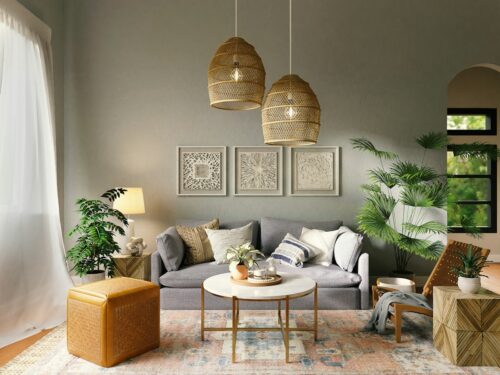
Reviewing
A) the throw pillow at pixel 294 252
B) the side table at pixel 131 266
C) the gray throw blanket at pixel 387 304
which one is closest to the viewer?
the gray throw blanket at pixel 387 304

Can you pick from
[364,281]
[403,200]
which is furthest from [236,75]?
[403,200]

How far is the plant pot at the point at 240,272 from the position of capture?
329 cm

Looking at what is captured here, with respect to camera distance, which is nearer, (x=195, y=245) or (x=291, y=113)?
(x=291, y=113)

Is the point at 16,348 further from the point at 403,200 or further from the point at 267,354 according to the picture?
the point at 403,200

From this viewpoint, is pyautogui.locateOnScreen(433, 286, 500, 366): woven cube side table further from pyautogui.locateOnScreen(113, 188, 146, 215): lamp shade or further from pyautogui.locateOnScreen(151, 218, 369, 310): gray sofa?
pyautogui.locateOnScreen(113, 188, 146, 215): lamp shade

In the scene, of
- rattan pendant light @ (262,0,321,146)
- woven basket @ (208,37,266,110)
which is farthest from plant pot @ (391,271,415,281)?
woven basket @ (208,37,266,110)

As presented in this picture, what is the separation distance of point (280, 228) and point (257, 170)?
77 cm

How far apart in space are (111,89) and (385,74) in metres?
3.31

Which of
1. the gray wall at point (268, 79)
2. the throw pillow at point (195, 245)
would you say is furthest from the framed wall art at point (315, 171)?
the throw pillow at point (195, 245)

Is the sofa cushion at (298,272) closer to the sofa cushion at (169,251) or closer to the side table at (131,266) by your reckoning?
the sofa cushion at (169,251)

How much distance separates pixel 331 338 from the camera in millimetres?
3318

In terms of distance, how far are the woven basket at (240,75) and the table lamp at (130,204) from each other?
2.17 metres

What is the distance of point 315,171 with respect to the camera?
16.5 feet

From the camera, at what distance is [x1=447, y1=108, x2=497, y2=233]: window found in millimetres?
6824
